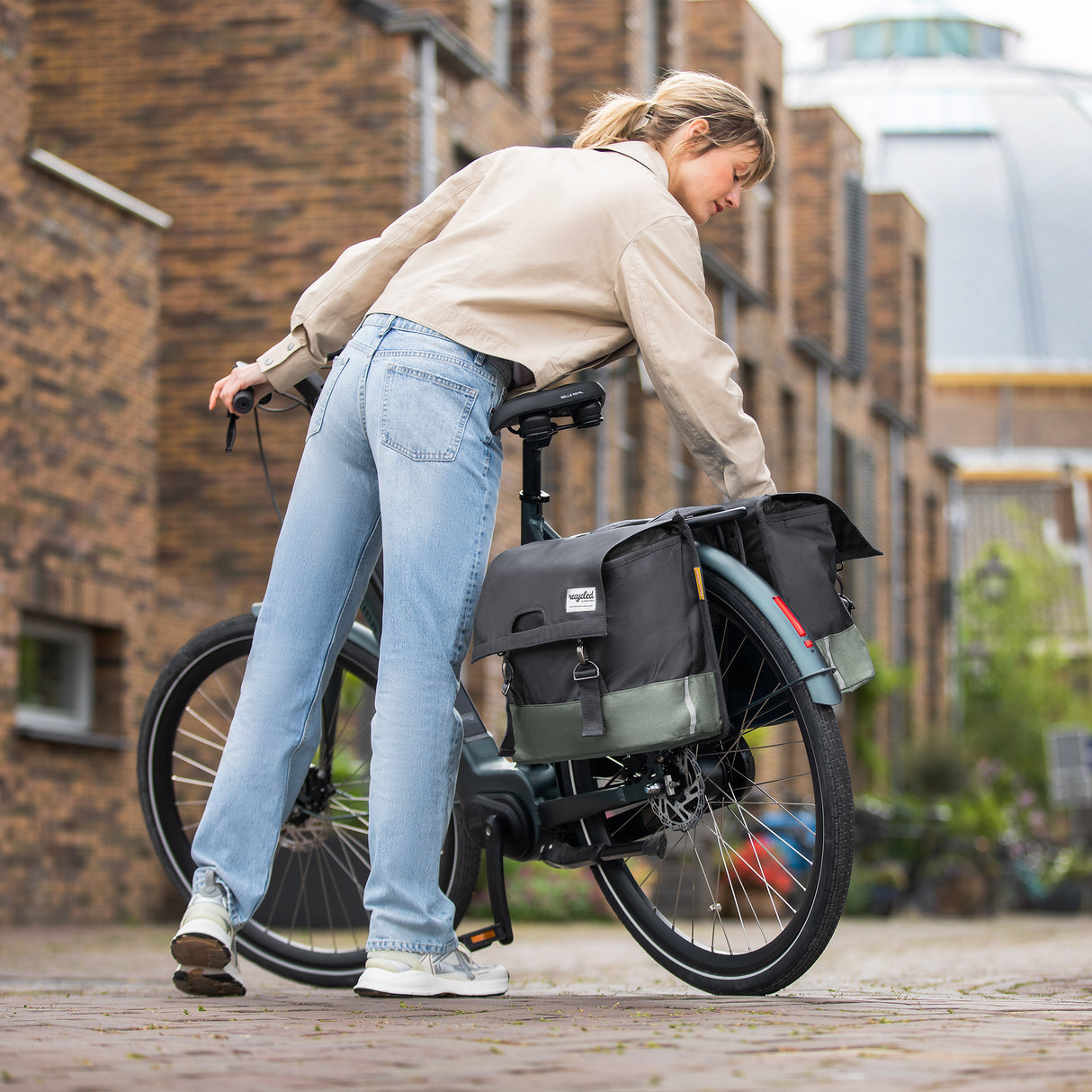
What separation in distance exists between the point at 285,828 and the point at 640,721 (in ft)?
3.74

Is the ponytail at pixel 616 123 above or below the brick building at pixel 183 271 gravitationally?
below

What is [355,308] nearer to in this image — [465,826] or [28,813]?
[465,826]

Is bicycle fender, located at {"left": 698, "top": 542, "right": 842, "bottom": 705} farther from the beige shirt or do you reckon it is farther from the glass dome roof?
the glass dome roof

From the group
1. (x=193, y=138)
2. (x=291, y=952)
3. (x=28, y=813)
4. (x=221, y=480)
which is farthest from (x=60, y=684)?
(x=291, y=952)

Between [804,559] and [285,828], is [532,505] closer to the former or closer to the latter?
[804,559]

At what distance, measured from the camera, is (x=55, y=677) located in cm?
1247

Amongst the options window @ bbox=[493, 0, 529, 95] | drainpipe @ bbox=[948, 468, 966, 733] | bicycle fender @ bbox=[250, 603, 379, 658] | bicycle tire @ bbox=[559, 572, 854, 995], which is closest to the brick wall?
window @ bbox=[493, 0, 529, 95]

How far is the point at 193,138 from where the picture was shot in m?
16.0

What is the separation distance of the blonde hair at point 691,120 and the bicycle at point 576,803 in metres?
0.60

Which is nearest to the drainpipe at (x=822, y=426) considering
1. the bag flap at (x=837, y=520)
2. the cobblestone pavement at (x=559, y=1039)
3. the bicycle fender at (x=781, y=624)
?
the cobblestone pavement at (x=559, y=1039)

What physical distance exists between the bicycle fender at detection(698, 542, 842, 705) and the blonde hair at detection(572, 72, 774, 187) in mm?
869

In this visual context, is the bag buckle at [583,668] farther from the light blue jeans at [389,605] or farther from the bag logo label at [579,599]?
the light blue jeans at [389,605]

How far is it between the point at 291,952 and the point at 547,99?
52.2ft

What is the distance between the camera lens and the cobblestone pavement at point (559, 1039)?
2611 mm
